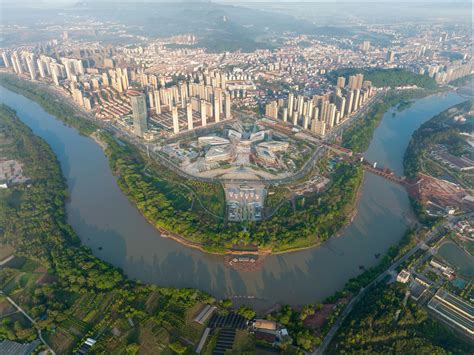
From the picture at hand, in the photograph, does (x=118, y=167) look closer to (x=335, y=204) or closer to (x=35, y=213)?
(x=35, y=213)

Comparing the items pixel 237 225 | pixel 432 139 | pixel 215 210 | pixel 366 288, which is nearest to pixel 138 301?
pixel 237 225

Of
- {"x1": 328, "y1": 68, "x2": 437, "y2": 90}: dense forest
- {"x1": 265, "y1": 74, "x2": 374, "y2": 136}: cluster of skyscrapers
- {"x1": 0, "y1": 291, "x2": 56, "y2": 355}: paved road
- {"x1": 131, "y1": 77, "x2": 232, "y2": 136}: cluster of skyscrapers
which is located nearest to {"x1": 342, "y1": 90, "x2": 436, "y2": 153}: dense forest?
{"x1": 265, "y1": 74, "x2": 374, "y2": 136}: cluster of skyscrapers

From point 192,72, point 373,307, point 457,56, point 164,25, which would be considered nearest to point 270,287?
point 373,307

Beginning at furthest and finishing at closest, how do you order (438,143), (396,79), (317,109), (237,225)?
(396,79), (317,109), (438,143), (237,225)

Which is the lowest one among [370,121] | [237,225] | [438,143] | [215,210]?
[215,210]

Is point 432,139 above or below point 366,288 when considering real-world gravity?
above

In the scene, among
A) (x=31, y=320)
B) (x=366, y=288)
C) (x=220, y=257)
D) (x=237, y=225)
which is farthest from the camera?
(x=237, y=225)

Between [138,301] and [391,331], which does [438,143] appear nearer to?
[391,331]

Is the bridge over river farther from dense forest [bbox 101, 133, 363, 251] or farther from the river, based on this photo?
dense forest [bbox 101, 133, 363, 251]
